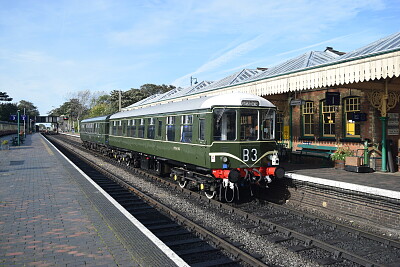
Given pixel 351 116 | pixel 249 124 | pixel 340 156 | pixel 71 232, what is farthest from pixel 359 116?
pixel 71 232

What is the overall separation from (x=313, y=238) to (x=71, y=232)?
4932 millimetres

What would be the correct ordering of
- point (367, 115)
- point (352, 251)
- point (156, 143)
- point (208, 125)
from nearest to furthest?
point (352, 251), point (208, 125), point (367, 115), point (156, 143)

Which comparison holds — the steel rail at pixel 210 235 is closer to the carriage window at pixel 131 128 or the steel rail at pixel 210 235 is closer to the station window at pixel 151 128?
the station window at pixel 151 128

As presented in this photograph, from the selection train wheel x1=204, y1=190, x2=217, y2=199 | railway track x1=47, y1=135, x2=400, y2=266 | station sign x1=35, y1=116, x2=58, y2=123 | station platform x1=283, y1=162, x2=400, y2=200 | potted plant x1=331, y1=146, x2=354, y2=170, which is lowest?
railway track x1=47, y1=135, x2=400, y2=266

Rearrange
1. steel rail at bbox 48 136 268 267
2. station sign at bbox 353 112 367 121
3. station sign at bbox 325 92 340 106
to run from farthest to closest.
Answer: station sign at bbox 325 92 340 106, station sign at bbox 353 112 367 121, steel rail at bbox 48 136 268 267

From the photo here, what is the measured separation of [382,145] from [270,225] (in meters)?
6.00

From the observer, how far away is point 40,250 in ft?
18.2

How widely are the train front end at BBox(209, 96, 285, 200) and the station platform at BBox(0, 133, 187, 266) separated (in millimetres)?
2977

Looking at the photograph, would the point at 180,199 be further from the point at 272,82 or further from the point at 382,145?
the point at 382,145

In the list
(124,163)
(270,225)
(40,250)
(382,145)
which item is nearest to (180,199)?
(270,225)

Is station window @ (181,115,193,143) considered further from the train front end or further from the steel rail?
the steel rail

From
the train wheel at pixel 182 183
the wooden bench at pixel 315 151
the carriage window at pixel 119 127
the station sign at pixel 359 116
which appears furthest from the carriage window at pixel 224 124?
the carriage window at pixel 119 127

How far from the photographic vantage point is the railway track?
585cm

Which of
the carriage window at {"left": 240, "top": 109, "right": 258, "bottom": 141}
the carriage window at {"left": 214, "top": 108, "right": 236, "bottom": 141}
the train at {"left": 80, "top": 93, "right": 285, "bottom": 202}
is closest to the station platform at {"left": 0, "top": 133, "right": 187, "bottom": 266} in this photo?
the train at {"left": 80, "top": 93, "right": 285, "bottom": 202}
